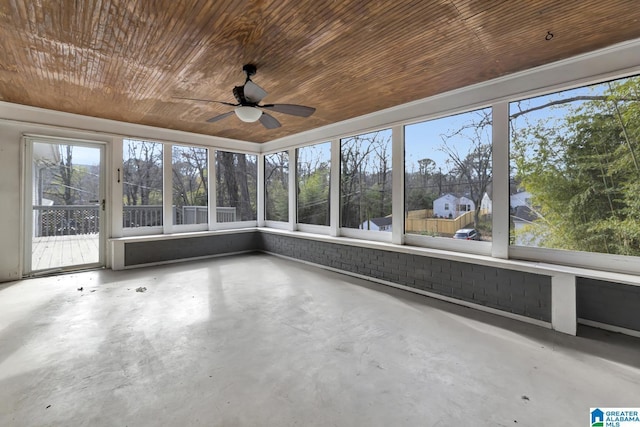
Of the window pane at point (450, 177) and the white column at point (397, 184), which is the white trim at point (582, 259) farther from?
the white column at point (397, 184)

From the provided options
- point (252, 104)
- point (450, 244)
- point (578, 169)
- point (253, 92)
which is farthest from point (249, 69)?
point (578, 169)

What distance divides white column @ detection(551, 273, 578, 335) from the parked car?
0.95 meters

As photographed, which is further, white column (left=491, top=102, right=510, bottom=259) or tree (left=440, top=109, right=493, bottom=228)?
tree (left=440, top=109, right=493, bottom=228)

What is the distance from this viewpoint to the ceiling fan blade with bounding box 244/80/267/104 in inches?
115

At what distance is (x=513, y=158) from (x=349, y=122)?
2662 mm

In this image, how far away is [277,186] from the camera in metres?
6.88

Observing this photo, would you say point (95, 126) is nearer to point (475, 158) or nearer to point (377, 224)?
point (377, 224)

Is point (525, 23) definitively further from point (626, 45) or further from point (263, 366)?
point (263, 366)

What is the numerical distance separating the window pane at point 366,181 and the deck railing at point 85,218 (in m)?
3.48

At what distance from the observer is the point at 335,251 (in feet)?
17.0

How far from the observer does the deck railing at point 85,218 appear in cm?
476

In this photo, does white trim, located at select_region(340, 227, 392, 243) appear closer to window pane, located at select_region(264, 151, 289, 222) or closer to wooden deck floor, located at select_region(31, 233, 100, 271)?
window pane, located at select_region(264, 151, 289, 222)

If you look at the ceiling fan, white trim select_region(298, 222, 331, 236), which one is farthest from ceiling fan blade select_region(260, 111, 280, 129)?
white trim select_region(298, 222, 331, 236)

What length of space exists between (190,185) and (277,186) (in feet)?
6.33
